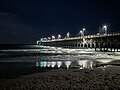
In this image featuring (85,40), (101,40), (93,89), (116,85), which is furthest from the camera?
(85,40)

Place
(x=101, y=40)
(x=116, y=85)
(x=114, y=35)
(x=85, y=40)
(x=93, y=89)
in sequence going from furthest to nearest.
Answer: (x=85, y=40) < (x=101, y=40) < (x=114, y=35) < (x=116, y=85) < (x=93, y=89)

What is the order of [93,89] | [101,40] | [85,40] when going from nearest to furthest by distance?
[93,89] → [101,40] → [85,40]

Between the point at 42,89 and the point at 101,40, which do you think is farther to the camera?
the point at 101,40

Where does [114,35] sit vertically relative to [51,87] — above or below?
above

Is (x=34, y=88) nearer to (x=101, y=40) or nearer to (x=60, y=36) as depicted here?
(x=101, y=40)

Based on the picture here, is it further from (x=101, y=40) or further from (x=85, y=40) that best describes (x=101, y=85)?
(x=85, y=40)

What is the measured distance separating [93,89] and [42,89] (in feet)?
Answer: 8.16

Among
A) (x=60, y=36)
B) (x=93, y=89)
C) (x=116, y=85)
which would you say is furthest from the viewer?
(x=60, y=36)

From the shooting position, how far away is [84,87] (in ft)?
30.4

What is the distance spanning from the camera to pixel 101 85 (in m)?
9.64

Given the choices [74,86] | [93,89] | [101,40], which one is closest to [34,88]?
Result: [74,86]

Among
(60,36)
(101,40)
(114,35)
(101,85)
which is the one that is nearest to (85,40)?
(101,40)

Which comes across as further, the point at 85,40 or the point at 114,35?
the point at 85,40

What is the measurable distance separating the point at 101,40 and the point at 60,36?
71460mm
